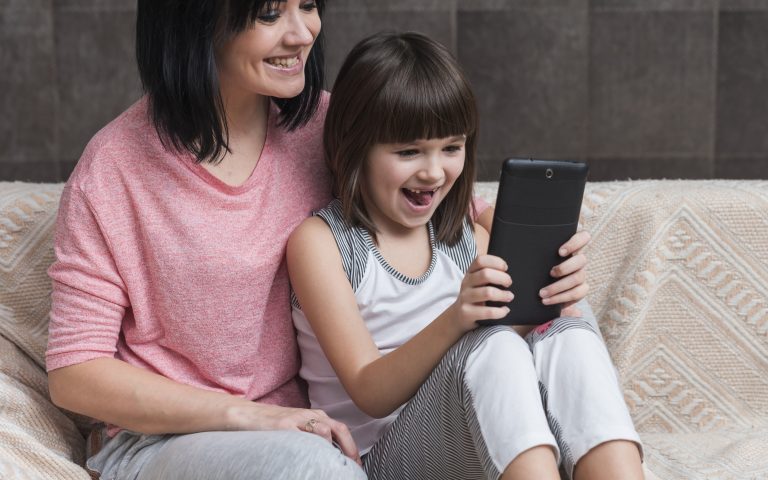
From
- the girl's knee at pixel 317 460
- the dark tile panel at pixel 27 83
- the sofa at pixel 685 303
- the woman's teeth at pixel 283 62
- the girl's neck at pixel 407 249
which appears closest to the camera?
the girl's knee at pixel 317 460

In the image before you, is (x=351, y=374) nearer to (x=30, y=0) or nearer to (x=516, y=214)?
(x=516, y=214)

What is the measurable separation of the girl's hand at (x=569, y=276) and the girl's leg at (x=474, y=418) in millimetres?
77

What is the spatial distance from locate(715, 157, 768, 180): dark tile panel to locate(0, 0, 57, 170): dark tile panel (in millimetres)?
1745

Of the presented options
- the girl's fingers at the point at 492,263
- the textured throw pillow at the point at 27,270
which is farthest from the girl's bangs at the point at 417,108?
the textured throw pillow at the point at 27,270

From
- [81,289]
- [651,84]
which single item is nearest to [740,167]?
[651,84]

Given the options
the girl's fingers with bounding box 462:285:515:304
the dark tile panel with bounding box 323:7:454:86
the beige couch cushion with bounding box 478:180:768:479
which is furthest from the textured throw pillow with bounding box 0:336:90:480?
the dark tile panel with bounding box 323:7:454:86

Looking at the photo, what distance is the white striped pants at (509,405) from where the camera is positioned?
111 centimetres

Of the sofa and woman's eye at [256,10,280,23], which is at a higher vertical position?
woman's eye at [256,10,280,23]

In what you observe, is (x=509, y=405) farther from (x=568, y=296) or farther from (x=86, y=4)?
(x=86, y=4)

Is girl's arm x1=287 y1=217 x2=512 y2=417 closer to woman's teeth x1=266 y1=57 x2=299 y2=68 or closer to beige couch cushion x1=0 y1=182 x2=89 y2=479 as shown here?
woman's teeth x1=266 y1=57 x2=299 y2=68

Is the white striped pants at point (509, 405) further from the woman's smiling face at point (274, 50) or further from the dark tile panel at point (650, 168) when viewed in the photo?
the dark tile panel at point (650, 168)

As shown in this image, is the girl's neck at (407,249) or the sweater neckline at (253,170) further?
the girl's neck at (407,249)

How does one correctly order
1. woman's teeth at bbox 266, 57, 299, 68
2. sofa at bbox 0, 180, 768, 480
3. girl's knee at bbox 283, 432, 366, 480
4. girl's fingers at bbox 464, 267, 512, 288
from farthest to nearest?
sofa at bbox 0, 180, 768, 480 < woman's teeth at bbox 266, 57, 299, 68 < girl's fingers at bbox 464, 267, 512, 288 < girl's knee at bbox 283, 432, 366, 480

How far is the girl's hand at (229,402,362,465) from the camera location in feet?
3.91
